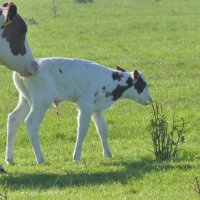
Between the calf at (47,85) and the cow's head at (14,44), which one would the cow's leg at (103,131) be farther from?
the cow's head at (14,44)

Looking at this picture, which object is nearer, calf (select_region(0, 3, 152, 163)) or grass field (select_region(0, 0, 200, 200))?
grass field (select_region(0, 0, 200, 200))

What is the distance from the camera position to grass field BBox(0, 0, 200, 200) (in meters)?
9.29

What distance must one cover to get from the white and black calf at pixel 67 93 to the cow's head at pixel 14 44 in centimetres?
35

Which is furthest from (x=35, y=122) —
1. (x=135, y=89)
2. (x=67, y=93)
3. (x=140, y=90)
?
(x=140, y=90)

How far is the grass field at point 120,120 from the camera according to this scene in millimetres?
9289

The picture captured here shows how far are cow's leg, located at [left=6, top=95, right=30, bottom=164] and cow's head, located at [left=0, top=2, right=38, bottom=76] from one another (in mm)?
1056

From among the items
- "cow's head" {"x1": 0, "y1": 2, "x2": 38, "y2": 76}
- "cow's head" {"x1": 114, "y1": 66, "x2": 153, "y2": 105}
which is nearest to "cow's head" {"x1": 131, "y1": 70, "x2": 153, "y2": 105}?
"cow's head" {"x1": 114, "y1": 66, "x2": 153, "y2": 105}

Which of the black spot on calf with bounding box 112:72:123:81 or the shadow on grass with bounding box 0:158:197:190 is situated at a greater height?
the black spot on calf with bounding box 112:72:123:81

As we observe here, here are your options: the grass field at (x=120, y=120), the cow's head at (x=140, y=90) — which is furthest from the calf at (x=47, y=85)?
the grass field at (x=120, y=120)

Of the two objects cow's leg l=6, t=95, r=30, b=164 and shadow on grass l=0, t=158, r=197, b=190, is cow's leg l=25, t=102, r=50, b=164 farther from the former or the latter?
shadow on grass l=0, t=158, r=197, b=190

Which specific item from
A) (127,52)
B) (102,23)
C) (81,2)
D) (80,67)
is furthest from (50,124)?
(81,2)

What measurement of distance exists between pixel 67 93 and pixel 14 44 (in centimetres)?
142

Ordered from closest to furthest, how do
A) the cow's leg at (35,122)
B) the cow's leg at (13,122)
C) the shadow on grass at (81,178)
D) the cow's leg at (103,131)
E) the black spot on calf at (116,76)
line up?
the shadow on grass at (81,178) → the cow's leg at (35,122) → the cow's leg at (13,122) → the cow's leg at (103,131) → the black spot on calf at (116,76)

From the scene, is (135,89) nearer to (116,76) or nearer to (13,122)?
(116,76)
